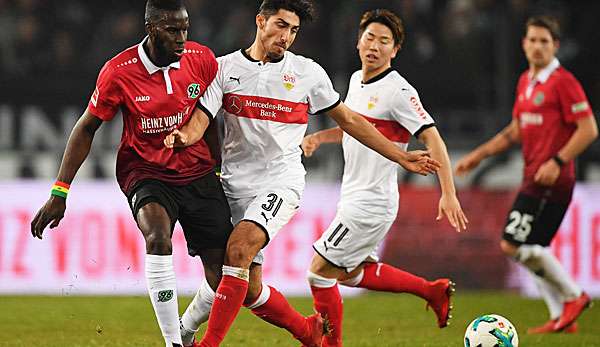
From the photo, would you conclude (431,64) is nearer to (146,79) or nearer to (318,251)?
(318,251)

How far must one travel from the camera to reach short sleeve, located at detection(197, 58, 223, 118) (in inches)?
259

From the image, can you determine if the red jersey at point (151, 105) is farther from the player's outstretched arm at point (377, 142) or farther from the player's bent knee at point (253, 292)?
the player's outstretched arm at point (377, 142)

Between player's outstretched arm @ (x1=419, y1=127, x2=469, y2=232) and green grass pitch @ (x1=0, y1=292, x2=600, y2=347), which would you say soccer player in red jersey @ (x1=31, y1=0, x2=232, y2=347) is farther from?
player's outstretched arm @ (x1=419, y1=127, x2=469, y2=232)

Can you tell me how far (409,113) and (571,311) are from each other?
118 inches

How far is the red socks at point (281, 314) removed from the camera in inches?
269

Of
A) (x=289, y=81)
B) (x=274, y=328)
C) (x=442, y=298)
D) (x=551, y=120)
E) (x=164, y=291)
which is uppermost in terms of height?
(x=289, y=81)

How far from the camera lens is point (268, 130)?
6695 mm

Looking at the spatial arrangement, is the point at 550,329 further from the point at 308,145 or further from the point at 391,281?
the point at 308,145

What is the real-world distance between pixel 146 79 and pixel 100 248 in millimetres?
6056

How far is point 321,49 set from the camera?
1380 centimetres

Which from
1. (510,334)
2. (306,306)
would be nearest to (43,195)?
(306,306)

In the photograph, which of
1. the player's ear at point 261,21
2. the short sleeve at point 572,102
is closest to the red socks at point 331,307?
the player's ear at point 261,21

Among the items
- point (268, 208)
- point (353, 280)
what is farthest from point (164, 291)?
point (353, 280)

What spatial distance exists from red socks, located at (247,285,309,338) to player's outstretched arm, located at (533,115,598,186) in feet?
11.1
